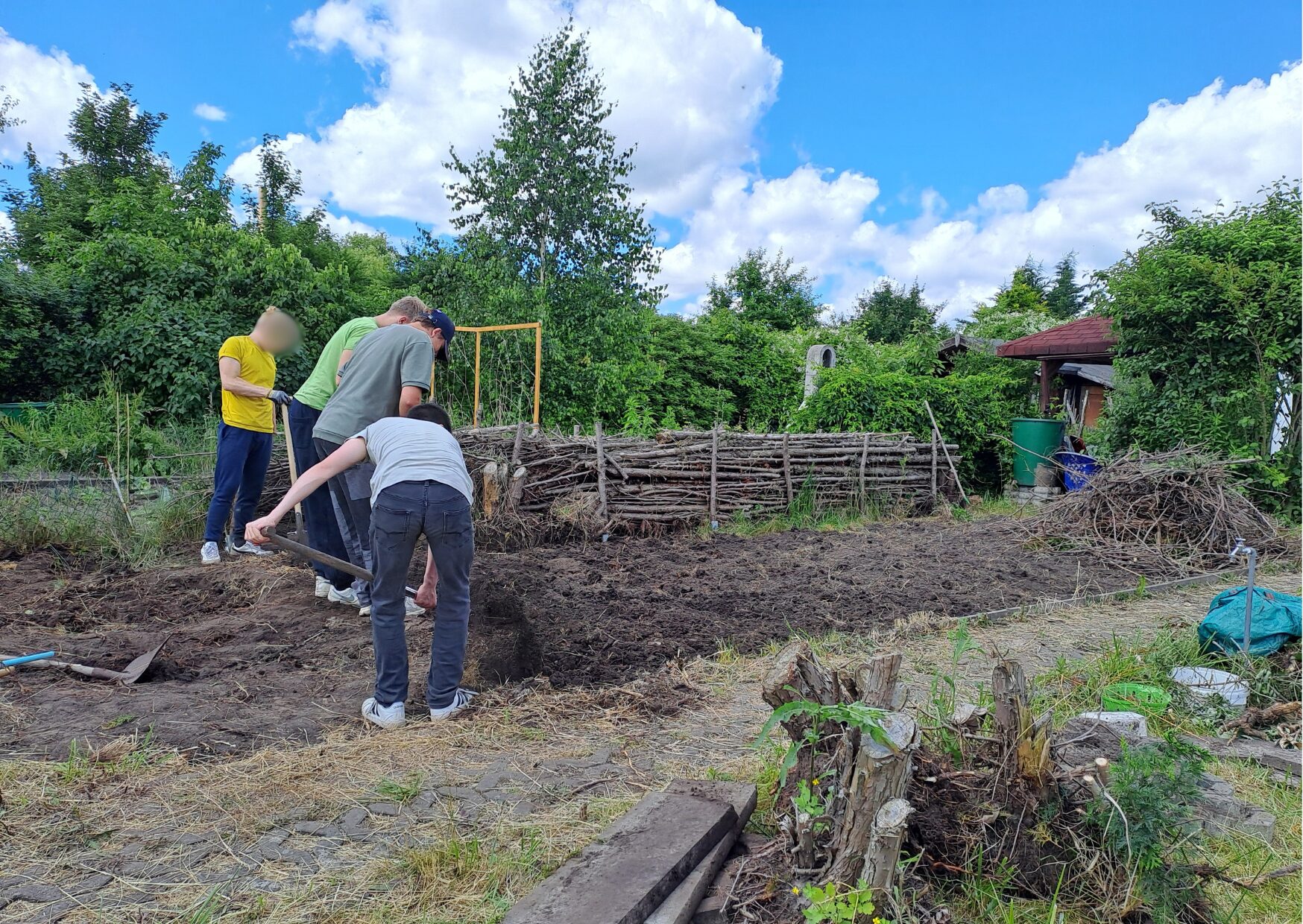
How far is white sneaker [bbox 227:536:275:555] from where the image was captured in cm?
600

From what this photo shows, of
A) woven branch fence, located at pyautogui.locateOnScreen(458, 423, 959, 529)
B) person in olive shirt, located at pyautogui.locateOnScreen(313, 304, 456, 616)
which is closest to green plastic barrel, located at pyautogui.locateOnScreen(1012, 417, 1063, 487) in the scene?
woven branch fence, located at pyautogui.locateOnScreen(458, 423, 959, 529)

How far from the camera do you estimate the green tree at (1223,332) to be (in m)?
9.29

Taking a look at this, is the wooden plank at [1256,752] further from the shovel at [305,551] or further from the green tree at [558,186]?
the green tree at [558,186]

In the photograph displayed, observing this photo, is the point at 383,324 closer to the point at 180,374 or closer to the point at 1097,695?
the point at 1097,695

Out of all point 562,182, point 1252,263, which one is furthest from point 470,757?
point 562,182

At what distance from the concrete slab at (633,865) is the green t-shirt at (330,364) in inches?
139

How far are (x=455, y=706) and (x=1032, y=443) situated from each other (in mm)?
10418

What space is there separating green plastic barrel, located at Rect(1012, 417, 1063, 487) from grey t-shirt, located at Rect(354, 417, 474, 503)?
994cm

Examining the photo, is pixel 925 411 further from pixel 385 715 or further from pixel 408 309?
pixel 385 715

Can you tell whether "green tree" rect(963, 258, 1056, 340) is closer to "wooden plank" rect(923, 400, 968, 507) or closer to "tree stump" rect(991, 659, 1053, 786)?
"wooden plank" rect(923, 400, 968, 507)

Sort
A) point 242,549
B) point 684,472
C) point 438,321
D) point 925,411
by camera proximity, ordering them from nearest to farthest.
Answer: point 438,321, point 242,549, point 684,472, point 925,411

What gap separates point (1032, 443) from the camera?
1159 cm

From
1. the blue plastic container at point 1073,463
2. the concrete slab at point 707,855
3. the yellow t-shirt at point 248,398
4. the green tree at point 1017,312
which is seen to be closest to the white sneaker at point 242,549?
the yellow t-shirt at point 248,398

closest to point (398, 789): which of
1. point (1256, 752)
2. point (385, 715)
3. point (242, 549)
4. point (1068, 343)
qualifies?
point (385, 715)
